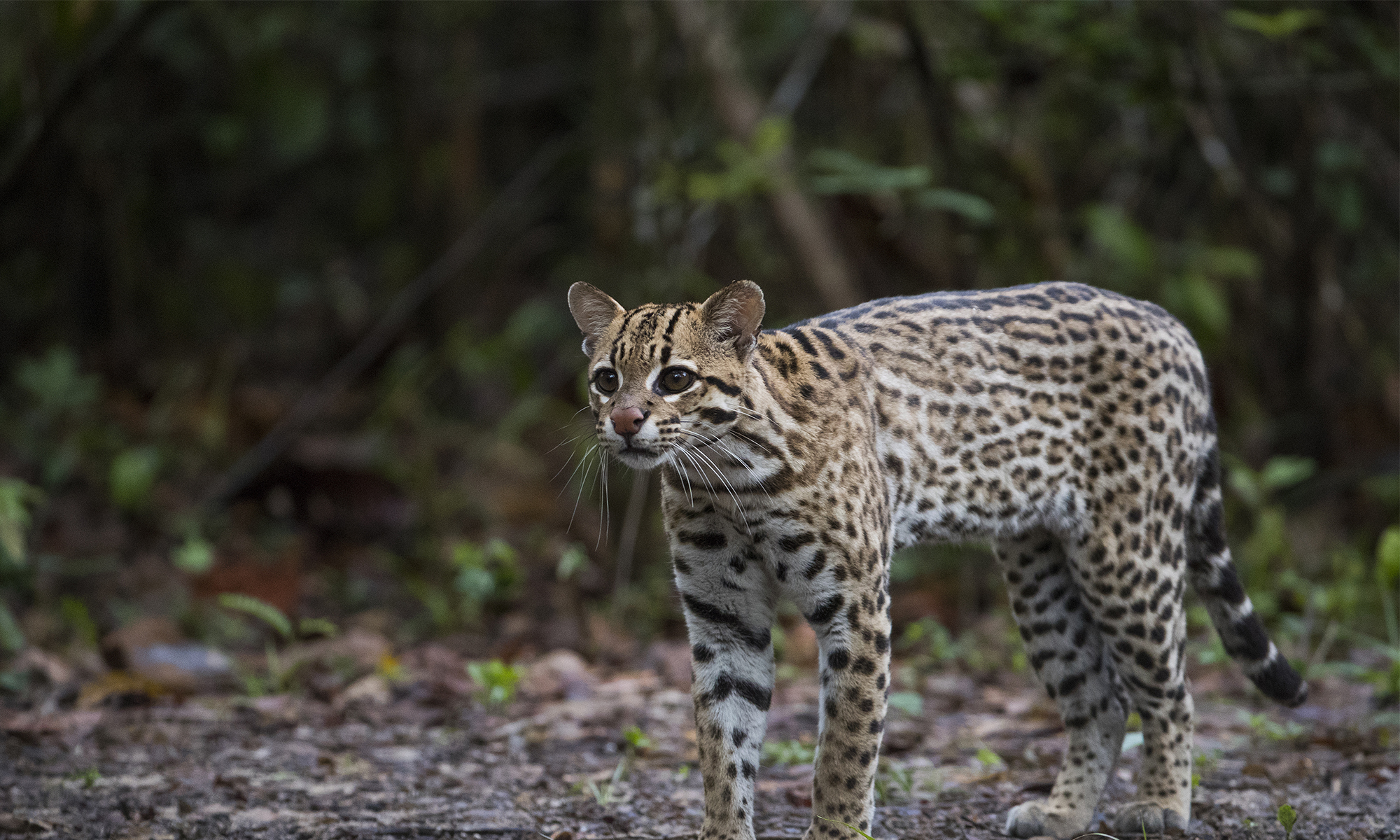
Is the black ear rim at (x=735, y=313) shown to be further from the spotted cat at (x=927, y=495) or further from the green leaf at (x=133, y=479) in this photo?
the green leaf at (x=133, y=479)

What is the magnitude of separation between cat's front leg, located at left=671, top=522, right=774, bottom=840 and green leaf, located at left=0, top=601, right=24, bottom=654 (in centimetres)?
412

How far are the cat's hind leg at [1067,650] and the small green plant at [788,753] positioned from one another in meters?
1.01

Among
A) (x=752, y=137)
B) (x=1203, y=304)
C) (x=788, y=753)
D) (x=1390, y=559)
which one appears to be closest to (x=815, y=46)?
(x=752, y=137)

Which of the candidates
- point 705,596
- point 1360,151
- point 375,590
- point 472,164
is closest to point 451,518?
point 375,590

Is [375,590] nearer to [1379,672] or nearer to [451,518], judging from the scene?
[451,518]

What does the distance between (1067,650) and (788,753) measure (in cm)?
127

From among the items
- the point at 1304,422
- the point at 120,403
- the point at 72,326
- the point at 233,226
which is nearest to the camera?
the point at 1304,422

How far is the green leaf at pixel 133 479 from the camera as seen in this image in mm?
9555

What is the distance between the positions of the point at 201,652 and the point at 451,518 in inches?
125

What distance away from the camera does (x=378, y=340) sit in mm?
11102

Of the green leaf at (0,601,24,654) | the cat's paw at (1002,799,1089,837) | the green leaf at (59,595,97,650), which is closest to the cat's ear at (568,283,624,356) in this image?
the cat's paw at (1002,799,1089,837)

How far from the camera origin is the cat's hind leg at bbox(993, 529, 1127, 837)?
5.27 m

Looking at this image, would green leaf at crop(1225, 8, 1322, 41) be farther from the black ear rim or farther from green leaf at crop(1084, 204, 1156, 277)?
the black ear rim

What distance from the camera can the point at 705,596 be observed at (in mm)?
4633
